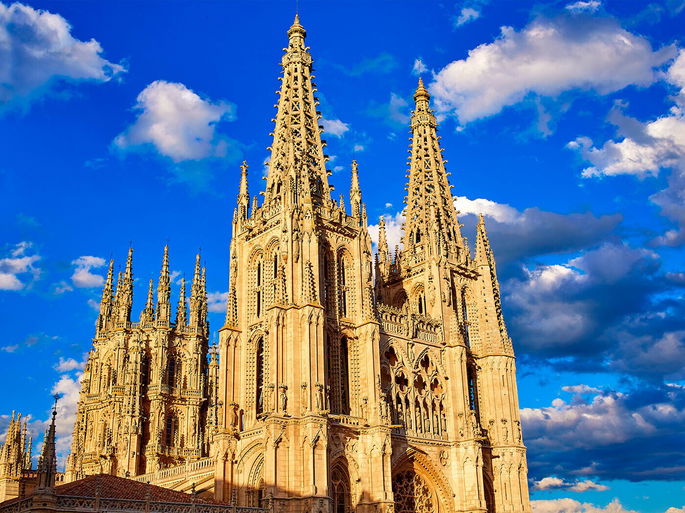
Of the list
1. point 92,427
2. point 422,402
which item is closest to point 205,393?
point 92,427

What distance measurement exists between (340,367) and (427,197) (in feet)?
66.0

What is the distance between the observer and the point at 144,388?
238ft

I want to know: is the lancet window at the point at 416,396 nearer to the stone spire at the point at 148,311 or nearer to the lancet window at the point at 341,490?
the lancet window at the point at 341,490

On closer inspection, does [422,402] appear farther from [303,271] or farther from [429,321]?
[303,271]

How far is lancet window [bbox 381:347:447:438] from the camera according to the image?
52.9 metres

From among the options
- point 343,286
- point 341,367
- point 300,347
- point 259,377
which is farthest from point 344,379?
point 343,286

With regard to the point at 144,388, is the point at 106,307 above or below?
above

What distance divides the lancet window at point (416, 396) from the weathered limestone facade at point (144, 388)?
23804 mm

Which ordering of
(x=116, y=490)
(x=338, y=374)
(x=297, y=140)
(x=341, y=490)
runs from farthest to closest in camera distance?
(x=297, y=140) → (x=338, y=374) → (x=341, y=490) → (x=116, y=490)

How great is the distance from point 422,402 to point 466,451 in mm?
4309

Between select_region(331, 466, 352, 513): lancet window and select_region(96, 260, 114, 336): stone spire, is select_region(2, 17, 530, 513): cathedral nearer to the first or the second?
select_region(331, 466, 352, 513): lancet window

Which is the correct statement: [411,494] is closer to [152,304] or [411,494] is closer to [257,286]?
[257,286]

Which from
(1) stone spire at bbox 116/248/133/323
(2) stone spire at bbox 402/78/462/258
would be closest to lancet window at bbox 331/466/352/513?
(2) stone spire at bbox 402/78/462/258

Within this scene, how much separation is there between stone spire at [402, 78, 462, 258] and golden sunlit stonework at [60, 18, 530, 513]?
154 mm
